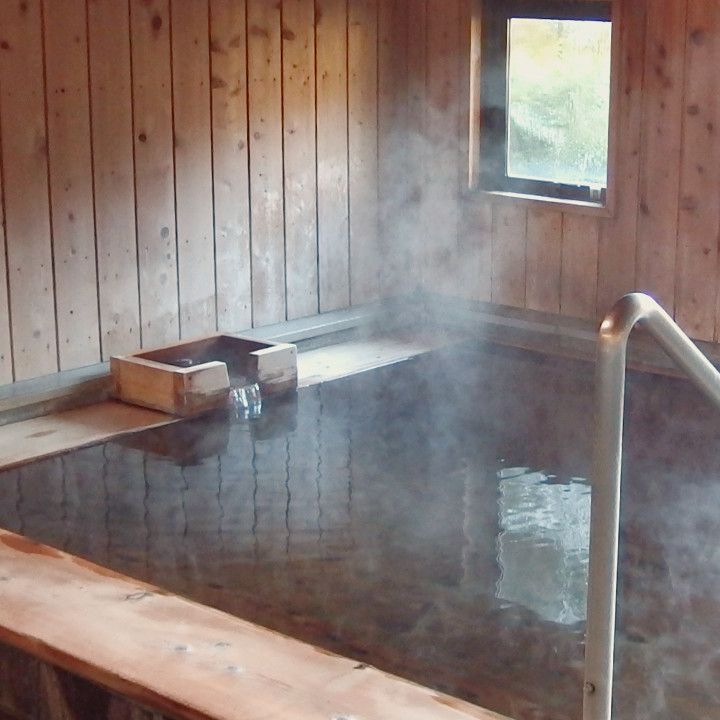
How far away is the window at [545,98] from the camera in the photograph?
187 inches

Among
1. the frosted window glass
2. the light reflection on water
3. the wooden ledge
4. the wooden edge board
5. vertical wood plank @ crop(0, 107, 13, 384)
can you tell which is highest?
the frosted window glass

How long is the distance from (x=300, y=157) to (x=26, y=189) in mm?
1194

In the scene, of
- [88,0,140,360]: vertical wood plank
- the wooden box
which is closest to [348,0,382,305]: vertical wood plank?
the wooden box

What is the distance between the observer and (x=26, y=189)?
13.0 feet

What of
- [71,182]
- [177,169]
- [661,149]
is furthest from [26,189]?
[661,149]

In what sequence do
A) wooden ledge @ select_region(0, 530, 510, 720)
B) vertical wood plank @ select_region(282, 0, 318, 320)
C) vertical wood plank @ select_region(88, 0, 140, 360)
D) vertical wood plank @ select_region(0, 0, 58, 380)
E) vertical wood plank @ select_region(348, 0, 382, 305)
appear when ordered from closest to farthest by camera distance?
1. wooden ledge @ select_region(0, 530, 510, 720)
2. vertical wood plank @ select_region(0, 0, 58, 380)
3. vertical wood plank @ select_region(88, 0, 140, 360)
4. vertical wood plank @ select_region(282, 0, 318, 320)
5. vertical wood plank @ select_region(348, 0, 382, 305)

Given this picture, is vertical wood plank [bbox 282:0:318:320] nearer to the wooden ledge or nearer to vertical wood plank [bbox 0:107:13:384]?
vertical wood plank [bbox 0:107:13:384]

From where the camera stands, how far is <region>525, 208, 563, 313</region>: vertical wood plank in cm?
490

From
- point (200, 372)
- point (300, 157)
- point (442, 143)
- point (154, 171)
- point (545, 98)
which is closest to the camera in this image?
point (200, 372)

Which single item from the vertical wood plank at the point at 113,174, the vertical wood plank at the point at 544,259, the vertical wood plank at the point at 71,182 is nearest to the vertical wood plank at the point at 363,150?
the vertical wood plank at the point at 544,259

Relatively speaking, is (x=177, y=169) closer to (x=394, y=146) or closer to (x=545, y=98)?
(x=394, y=146)

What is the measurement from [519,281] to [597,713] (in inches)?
134

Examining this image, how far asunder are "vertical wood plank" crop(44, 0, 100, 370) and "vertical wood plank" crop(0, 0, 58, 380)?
33 mm

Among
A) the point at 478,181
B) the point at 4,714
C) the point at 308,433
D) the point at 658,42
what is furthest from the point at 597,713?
the point at 478,181
